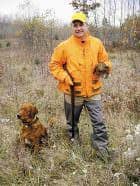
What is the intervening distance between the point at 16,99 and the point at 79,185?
14.3 feet

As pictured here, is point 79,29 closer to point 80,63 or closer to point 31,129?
point 80,63

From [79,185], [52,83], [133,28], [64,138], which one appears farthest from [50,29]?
[79,185]

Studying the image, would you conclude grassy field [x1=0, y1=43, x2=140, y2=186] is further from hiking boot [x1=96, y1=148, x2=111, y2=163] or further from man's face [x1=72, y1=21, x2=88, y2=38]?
man's face [x1=72, y1=21, x2=88, y2=38]

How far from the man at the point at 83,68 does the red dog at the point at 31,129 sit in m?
0.57

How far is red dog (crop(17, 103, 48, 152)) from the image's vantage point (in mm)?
5969

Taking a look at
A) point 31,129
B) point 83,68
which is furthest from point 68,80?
point 31,129

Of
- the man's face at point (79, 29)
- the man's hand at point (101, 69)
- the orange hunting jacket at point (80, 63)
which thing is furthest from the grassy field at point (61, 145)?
the man's face at point (79, 29)

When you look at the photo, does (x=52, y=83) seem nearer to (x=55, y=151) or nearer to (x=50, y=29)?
(x=55, y=151)

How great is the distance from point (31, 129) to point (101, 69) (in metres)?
1.26

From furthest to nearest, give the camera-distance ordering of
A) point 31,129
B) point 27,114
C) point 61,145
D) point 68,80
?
point 61,145 < point 31,129 < point 27,114 < point 68,80

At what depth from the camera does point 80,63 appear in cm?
586

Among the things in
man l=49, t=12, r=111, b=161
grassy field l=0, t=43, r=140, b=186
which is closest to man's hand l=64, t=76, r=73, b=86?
man l=49, t=12, r=111, b=161

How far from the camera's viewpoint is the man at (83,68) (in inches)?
231

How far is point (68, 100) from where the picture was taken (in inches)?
242
